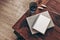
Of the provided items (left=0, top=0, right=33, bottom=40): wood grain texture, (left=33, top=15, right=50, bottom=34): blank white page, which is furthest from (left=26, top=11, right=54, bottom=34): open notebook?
(left=0, top=0, right=33, bottom=40): wood grain texture

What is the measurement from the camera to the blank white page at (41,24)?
4.35 feet

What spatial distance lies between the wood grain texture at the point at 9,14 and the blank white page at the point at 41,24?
610 millimetres

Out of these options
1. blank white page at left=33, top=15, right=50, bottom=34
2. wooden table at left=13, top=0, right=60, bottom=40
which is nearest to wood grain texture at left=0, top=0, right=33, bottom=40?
wooden table at left=13, top=0, right=60, bottom=40

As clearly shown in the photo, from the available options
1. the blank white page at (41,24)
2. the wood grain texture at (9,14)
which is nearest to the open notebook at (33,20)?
the blank white page at (41,24)

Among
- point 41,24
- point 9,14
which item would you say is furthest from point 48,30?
point 9,14

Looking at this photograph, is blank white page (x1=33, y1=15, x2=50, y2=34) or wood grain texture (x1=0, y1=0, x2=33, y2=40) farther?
wood grain texture (x1=0, y1=0, x2=33, y2=40)

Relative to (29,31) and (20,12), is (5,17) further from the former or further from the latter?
(29,31)

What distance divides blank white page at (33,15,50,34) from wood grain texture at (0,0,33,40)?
61 centimetres

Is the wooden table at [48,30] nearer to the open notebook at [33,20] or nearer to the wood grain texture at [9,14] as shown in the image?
the open notebook at [33,20]

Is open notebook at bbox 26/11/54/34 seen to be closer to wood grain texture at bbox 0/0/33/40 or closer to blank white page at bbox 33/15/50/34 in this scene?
blank white page at bbox 33/15/50/34

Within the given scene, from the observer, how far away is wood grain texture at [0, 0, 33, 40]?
190cm

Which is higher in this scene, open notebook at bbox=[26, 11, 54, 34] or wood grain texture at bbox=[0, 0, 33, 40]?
open notebook at bbox=[26, 11, 54, 34]

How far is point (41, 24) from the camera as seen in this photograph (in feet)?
4.43

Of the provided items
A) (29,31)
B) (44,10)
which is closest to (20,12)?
(44,10)
